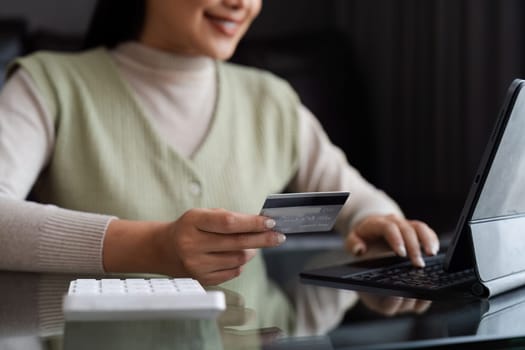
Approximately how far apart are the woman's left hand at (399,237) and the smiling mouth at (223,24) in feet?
1.37

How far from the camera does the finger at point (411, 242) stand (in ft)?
3.34

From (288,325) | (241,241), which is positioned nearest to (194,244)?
(241,241)

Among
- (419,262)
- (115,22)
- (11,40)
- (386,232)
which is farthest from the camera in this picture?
(11,40)

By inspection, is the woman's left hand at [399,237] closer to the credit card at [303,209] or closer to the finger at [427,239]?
the finger at [427,239]

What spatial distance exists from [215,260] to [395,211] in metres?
0.56

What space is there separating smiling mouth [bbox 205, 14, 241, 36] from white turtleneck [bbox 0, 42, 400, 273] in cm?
13

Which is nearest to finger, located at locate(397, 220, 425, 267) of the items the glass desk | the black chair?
the glass desk

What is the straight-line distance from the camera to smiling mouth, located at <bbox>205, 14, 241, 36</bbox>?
1.40 metres

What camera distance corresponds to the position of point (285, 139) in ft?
5.25

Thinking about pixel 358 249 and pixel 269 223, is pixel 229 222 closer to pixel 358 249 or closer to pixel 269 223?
pixel 269 223

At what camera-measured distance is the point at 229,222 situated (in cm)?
84

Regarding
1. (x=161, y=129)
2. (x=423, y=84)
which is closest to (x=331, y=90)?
(x=423, y=84)

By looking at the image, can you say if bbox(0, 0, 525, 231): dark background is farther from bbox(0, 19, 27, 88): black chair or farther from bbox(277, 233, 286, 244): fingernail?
bbox(277, 233, 286, 244): fingernail

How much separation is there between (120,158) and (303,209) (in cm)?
69
